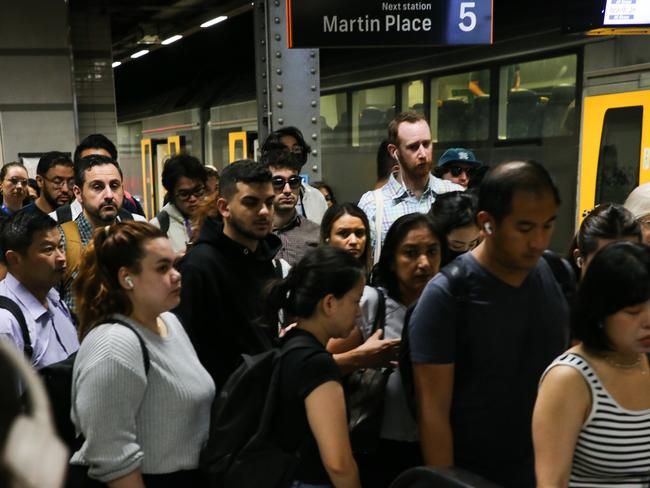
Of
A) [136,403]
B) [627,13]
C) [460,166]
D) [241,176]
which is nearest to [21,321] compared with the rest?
[136,403]

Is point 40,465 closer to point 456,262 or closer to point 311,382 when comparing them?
point 311,382

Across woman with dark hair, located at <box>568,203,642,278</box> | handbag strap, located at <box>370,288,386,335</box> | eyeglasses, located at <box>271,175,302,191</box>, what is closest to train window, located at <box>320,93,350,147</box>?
eyeglasses, located at <box>271,175,302,191</box>

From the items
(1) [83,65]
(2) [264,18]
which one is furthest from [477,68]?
(1) [83,65]

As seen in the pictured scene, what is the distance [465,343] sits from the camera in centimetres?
196

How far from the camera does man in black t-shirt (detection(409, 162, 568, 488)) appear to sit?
1.91m

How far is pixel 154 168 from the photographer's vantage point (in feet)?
54.5

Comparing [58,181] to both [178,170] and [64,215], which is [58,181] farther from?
[64,215]

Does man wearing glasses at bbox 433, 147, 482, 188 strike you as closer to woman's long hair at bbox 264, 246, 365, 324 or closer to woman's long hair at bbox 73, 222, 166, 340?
woman's long hair at bbox 264, 246, 365, 324

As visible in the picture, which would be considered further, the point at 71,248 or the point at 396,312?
the point at 71,248

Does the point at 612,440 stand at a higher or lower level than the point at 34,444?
lower

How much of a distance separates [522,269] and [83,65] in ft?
30.0

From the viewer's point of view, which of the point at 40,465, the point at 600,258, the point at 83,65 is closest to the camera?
the point at 40,465

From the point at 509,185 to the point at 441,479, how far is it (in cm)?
88

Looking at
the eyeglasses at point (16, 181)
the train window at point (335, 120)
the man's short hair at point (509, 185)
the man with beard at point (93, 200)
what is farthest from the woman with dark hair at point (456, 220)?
the train window at point (335, 120)
